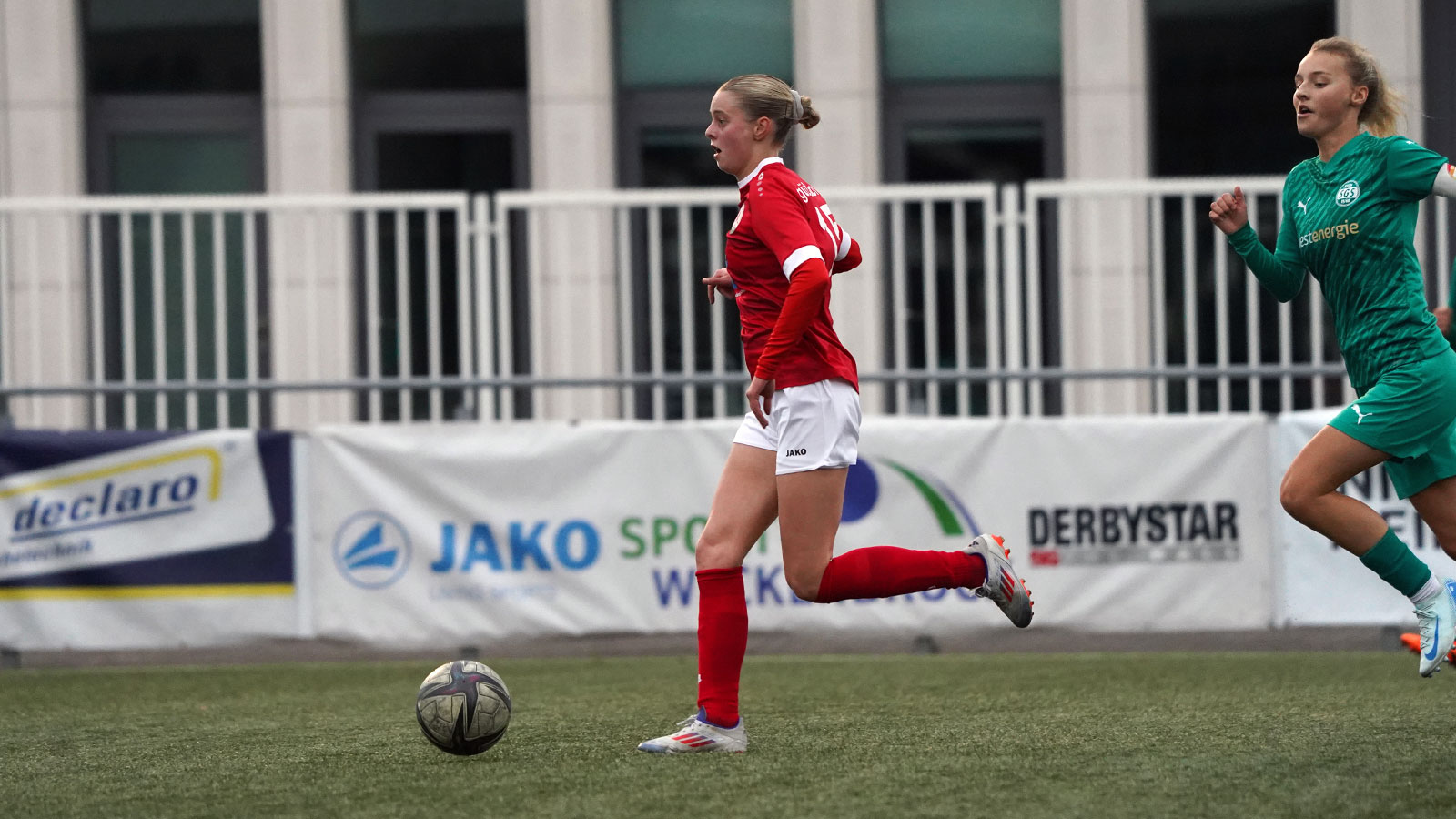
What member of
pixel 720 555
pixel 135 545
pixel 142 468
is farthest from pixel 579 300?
pixel 720 555

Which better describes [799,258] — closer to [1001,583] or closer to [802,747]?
[1001,583]

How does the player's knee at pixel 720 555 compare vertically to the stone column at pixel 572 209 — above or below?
below

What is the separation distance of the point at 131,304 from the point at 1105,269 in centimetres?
557

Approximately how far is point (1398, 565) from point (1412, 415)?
1.36ft

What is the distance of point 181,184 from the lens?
13469mm

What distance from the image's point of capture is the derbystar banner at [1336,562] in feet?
27.3

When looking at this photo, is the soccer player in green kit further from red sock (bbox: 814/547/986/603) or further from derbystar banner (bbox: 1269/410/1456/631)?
derbystar banner (bbox: 1269/410/1456/631)

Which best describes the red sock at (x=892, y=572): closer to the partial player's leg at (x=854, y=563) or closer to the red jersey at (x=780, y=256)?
the partial player's leg at (x=854, y=563)

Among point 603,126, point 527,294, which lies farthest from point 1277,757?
point 603,126

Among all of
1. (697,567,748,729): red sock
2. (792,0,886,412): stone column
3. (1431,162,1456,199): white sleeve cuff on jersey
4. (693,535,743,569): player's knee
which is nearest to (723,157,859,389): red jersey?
(693,535,743,569): player's knee

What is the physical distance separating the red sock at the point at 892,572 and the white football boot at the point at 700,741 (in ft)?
1.48

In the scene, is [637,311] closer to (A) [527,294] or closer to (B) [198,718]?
(A) [527,294]

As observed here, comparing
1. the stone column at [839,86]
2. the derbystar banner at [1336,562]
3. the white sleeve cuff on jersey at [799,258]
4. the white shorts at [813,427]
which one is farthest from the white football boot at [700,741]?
the stone column at [839,86]

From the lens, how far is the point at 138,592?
28.2 ft
